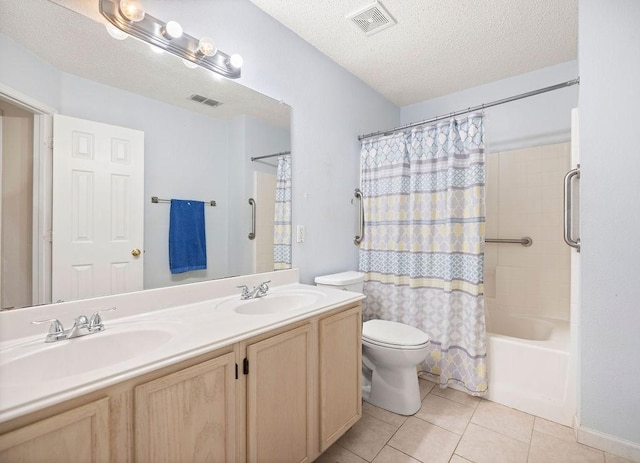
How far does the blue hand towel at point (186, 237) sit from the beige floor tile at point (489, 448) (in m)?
1.70

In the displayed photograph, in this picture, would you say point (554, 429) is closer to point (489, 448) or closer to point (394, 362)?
point (489, 448)

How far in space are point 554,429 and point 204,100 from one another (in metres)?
2.71

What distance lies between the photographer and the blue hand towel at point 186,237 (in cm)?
142

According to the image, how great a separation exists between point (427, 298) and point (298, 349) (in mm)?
1300

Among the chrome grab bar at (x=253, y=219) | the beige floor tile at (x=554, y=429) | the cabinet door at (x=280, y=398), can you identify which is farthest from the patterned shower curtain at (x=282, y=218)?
the beige floor tile at (x=554, y=429)

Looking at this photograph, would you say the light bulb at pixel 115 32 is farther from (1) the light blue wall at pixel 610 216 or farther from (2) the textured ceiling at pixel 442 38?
(1) the light blue wall at pixel 610 216

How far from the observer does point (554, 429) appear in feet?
5.52

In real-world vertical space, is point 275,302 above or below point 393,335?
above

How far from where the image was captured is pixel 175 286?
1393 mm

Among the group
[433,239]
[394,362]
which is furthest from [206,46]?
[394,362]


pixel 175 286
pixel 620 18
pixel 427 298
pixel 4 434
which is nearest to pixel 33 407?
pixel 4 434

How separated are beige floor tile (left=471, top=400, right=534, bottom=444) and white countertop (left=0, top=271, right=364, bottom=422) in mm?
1240

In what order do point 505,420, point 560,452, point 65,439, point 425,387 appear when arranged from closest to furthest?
point 65,439, point 560,452, point 505,420, point 425,387

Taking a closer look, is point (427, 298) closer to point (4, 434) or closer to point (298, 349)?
point (298, 349)
